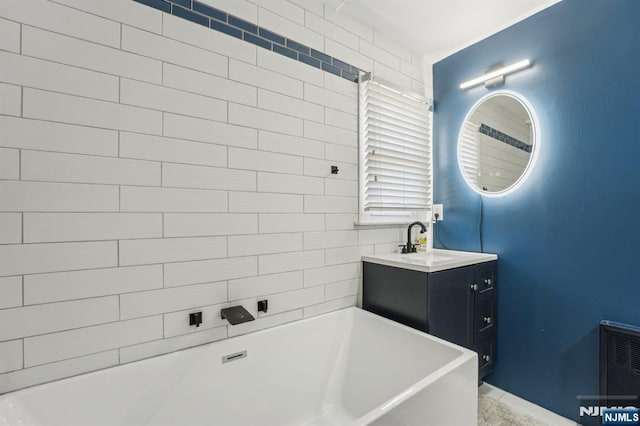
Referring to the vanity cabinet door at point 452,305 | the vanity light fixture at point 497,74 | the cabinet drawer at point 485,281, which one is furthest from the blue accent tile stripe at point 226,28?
the cabinet drawer at point 485,281

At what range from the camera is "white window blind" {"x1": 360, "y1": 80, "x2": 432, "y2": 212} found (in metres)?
2.13

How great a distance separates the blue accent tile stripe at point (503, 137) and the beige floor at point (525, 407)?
5.78 ft

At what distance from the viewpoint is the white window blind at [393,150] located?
2.13 meters

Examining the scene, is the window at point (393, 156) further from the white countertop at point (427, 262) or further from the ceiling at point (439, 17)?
the ceiling at point (439, 17)

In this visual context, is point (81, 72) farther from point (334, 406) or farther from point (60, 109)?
point (334, 406)

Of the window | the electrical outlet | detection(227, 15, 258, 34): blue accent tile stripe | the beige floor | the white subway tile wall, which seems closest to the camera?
the white subway tile wall

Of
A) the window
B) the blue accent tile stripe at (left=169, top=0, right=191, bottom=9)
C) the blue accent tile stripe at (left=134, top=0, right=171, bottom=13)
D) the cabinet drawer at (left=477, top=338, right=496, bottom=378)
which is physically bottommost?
the cabinet drawer at (left=477, top=338, right=496, bottom=378)

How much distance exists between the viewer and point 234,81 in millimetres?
1545

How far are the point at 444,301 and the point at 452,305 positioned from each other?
10cm

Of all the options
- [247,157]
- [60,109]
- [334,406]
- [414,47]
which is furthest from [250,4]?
[334,406]

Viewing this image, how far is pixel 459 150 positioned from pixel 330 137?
1.23 meters

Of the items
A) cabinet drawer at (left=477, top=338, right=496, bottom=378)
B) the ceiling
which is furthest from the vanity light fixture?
cabinet drawer at (left=477, top=338, right=496, bottom=378)

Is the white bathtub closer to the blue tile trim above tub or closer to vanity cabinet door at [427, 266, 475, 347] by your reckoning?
vanity cabinet door at [427, 266, 475, 347]

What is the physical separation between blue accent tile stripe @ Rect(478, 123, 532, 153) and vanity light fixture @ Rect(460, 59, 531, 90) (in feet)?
1.08
